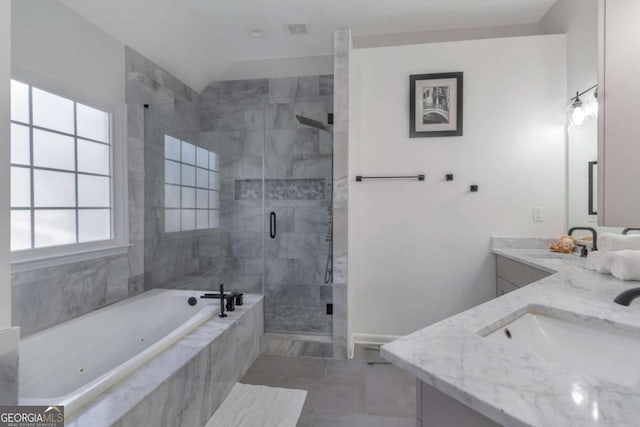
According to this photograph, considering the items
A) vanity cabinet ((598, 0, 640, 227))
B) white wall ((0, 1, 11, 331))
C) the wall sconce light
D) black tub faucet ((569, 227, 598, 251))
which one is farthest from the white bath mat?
the wall sconce light

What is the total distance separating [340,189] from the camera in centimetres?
226

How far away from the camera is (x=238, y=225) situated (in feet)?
11.0

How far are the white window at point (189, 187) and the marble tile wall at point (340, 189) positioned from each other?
167 centimetres

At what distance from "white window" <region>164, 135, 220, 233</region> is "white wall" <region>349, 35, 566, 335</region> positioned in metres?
1.73

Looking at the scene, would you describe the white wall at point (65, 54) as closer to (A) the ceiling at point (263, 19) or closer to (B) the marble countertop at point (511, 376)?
(A) the ceiling at point (263, 19)

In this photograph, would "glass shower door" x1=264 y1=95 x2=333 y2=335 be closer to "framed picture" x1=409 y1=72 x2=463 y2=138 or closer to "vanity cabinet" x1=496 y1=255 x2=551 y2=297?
"framed picture" x1=409 y1=72 x2=463 y2=138

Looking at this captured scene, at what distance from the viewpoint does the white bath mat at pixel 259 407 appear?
158 cm

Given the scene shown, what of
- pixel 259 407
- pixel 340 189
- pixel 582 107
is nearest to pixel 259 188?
pixel 340 189

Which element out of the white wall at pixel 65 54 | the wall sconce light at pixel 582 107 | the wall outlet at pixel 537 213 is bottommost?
the wall outlet at pixel 537 213

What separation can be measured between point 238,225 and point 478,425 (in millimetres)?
3099

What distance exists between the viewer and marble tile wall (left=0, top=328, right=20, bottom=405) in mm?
791

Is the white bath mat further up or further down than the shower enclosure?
further down

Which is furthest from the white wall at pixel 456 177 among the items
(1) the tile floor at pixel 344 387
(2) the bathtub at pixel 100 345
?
(2) the bathtub at pixel 100 345

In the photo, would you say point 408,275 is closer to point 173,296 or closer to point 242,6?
point 173,296
